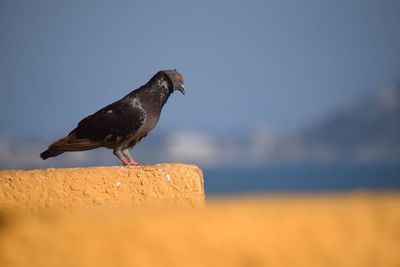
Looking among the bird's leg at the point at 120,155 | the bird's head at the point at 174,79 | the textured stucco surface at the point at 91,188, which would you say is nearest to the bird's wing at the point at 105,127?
the bird's leg at the point at 120,155

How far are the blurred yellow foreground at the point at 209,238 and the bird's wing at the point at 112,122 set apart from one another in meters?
3.90

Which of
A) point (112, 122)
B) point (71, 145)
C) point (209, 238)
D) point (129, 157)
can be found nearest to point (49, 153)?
point (71, 145)

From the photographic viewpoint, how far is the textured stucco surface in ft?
31.1

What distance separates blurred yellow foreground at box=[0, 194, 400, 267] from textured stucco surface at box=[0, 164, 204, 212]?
239 cm

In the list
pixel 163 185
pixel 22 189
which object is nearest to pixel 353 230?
pixel 163 185

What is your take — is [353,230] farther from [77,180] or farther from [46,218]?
[77,180]

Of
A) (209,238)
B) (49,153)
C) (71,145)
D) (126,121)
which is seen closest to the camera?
(209,238)

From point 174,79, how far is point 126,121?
0.89 meters

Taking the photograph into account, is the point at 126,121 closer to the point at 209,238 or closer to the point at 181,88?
the point at 181,88

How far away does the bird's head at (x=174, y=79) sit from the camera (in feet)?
→ 36.8

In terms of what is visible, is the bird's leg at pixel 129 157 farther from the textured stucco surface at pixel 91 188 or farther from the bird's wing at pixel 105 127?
the textured stucco surface at pixel 91 188

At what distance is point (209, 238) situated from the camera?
669cm

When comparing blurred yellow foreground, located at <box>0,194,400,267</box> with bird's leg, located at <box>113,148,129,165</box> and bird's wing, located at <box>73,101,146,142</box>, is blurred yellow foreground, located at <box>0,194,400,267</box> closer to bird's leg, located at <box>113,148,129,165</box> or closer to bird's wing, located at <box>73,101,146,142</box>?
bird's wing, located at <box>73,101,146,142</box>

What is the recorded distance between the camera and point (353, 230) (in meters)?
7.01
